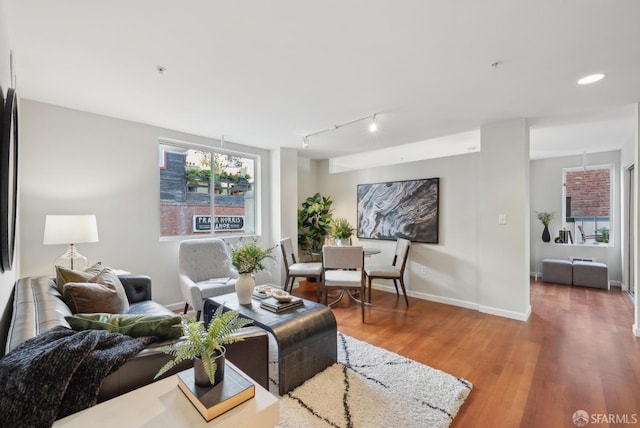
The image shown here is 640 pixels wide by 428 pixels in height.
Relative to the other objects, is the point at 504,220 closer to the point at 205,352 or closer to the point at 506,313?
the point at 506,313

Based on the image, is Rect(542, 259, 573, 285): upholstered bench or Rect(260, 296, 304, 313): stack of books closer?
Rect(260, 296, 304, 313): stack of books

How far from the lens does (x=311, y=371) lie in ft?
7.09

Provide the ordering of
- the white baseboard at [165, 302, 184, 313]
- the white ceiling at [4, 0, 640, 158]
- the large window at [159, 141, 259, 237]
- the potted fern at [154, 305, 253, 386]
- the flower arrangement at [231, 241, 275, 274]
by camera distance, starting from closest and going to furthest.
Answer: the potted fern at [154, 305, 253, 386] < the white ceiling at [4, 0, 640, 158] < the flower arrangement at [231, 241, 275, 274] < the white baseboard at [165, 302, 184, 313] < the large window at [159, 141, 259, 237]

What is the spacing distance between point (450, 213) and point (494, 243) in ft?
2.51

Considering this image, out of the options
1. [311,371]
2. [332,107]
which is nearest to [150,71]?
[332,107]

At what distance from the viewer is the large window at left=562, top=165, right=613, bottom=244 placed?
5.20m

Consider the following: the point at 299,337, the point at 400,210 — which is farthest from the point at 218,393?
the point at 400,210

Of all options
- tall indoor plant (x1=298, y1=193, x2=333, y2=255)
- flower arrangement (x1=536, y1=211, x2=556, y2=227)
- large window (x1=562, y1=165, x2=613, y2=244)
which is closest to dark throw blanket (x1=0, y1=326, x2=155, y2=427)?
tall indoor plant (x1=298, y1=193, x2=333, y2=255)

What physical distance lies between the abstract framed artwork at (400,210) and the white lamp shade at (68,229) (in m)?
3.87

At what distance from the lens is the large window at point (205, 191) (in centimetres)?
388

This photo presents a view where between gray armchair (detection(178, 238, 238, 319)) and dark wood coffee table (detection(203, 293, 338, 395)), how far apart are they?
80cm

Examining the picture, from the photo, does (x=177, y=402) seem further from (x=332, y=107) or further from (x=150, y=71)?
(x=332, y=107)

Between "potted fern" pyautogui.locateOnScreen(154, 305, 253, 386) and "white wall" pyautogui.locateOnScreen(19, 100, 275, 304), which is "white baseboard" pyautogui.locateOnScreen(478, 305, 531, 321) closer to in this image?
"potted fern" pyautogui.locateOnScreen(154, 305, 253, 386)

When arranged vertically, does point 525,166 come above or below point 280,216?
above
